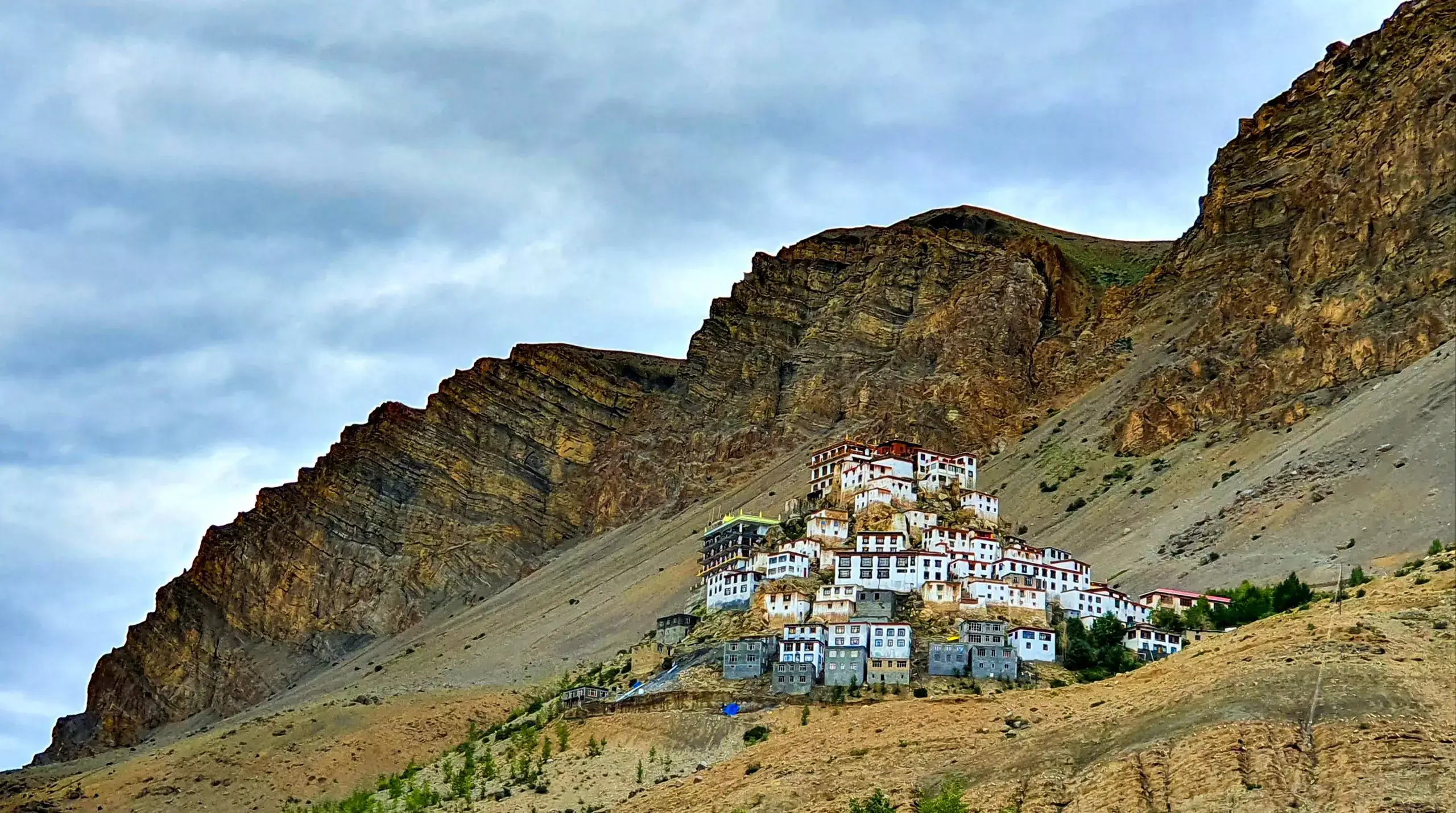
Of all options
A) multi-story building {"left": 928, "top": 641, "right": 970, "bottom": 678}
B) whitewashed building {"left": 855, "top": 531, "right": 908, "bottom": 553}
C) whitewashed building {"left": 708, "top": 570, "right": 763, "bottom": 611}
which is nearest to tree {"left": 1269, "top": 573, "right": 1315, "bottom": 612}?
multi-story building {"left": 928, "top": 641, "right": 970, "bottom": 678}

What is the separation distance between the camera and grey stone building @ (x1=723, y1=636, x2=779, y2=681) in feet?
316

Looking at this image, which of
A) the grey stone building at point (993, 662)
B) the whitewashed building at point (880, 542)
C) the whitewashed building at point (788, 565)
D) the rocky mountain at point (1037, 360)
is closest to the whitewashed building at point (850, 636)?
the grey stone building at point (993, 662)

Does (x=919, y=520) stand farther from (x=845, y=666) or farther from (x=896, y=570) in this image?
(x=845, y=666)

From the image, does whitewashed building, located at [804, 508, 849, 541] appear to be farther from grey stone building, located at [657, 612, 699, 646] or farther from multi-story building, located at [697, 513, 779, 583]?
grey stone building, located at [657, 612, 699, 646]

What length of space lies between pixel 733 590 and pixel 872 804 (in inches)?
1664

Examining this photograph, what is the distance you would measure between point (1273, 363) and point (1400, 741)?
88524 millimetres

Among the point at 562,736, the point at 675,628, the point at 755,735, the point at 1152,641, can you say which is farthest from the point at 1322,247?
the point at 562,736

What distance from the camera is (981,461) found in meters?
162

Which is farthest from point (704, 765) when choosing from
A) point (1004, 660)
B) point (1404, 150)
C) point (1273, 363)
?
point (1404, 150)

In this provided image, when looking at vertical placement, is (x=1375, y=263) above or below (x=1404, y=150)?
below

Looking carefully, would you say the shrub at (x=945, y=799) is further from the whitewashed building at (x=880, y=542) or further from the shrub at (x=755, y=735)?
the whitewashed building at (x=880, y=542)

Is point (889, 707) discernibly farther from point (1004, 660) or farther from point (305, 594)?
point (305, 594)

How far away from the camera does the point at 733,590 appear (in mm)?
109750

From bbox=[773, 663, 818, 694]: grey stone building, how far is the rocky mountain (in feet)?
188
